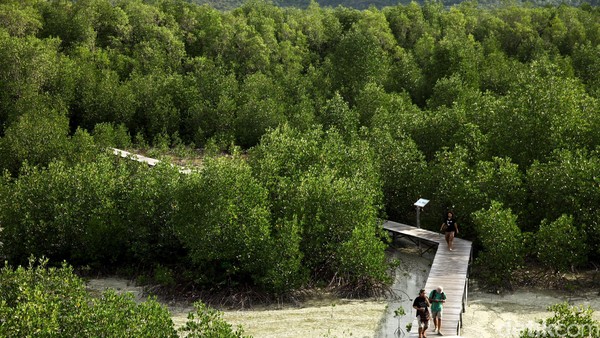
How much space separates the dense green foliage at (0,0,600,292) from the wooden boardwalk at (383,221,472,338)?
1.14 meters

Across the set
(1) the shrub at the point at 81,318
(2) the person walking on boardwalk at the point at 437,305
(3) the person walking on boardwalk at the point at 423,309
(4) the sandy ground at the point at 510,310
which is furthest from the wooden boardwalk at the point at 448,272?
(1) the shrub at the point at 81,318

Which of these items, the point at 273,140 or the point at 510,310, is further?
the point at 273,140

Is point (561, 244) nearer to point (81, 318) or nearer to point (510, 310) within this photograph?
point (510, 310)

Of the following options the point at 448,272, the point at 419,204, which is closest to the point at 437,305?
the point at 448,272

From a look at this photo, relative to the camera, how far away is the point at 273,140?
3769 cm

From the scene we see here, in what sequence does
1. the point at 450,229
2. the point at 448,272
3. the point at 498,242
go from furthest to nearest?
the point at 450,229, the point at 498,242, the point at 448,272

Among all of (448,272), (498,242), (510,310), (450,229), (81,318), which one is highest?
(450,229)

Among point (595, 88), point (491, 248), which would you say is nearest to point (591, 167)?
point (491, 248)

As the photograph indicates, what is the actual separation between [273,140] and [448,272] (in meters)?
11.3

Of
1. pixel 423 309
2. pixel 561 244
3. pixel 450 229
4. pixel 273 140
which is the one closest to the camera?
pixel 423 309

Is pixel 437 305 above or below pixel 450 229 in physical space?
below

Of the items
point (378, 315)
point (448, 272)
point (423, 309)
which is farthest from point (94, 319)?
point (448, 272)

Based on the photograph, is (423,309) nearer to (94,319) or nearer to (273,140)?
(94,319)

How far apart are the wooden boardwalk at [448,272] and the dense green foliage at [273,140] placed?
3.75 feet
